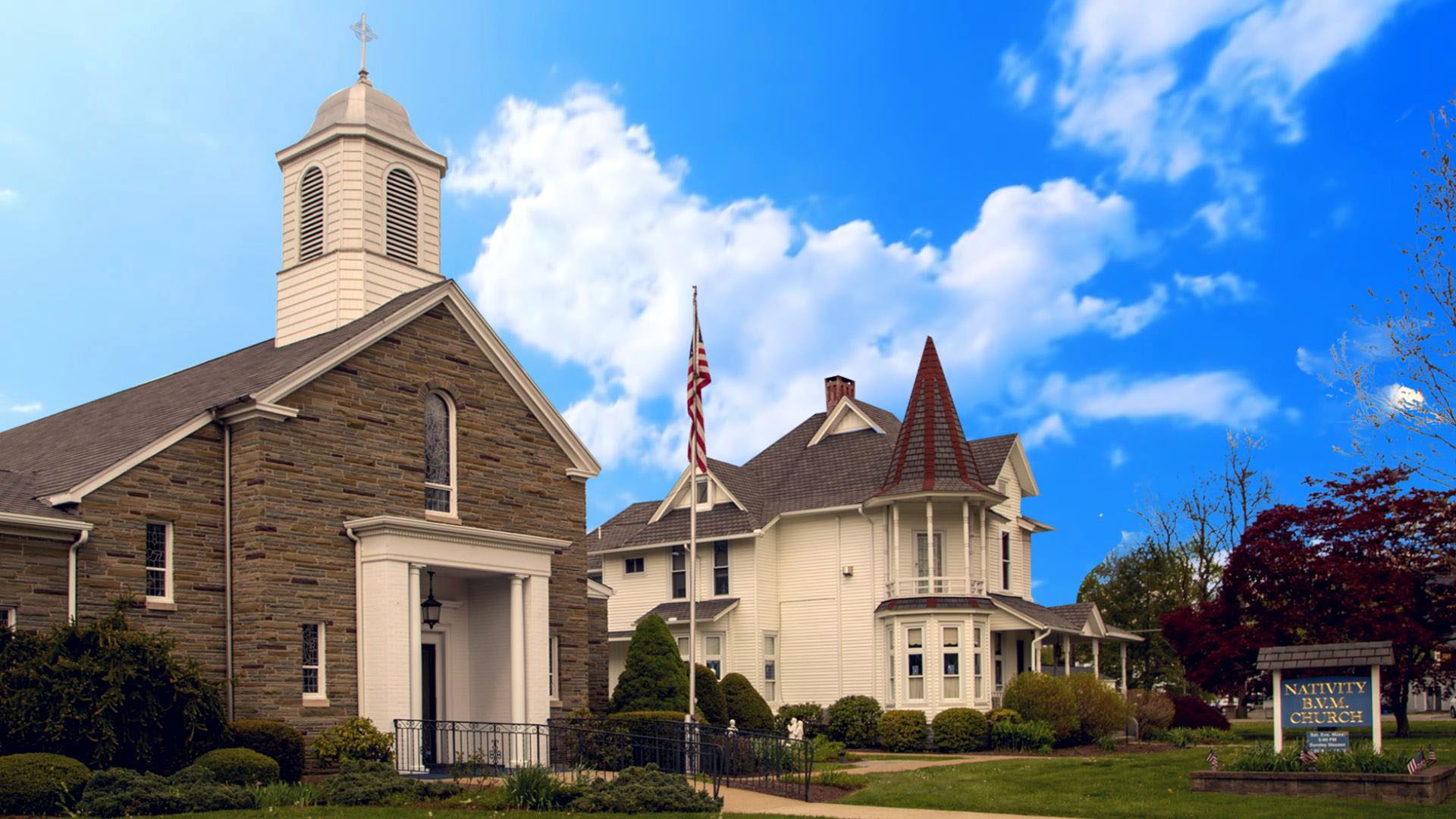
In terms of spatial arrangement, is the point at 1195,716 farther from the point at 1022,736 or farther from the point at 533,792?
the point at 533,792

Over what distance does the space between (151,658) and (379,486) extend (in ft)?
18.4

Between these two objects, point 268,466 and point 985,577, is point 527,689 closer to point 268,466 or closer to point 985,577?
point 268,466

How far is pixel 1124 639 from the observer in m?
43.8

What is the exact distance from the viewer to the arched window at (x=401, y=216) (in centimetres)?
2850

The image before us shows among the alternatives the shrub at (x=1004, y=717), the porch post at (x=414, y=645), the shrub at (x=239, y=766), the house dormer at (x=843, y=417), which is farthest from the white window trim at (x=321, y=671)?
the house dormer at (x=843, y=417)

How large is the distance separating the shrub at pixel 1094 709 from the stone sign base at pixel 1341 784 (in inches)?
638

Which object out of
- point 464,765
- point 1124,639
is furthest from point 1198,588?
point 464,765

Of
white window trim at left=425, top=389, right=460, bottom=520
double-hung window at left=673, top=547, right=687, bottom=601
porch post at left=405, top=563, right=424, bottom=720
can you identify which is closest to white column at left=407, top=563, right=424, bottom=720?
porch post at left=405, top=563, right=424, bottom=720

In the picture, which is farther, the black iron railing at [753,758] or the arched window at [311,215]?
the arched window at [311,215]

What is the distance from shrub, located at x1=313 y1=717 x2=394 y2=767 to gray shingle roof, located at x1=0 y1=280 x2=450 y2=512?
5.62 meters

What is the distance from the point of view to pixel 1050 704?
34531mm

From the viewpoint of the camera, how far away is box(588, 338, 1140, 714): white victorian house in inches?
1444

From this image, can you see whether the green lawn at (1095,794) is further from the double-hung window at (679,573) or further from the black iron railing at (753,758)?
the double-hung window at (679,573)

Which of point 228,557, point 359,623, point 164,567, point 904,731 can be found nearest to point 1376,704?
point 359,623
